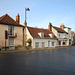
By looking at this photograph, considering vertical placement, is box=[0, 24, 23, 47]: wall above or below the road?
above

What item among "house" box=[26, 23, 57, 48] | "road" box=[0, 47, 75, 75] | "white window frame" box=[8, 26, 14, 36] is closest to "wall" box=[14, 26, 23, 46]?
"white window frame" box=[8, 26, 14, 36]

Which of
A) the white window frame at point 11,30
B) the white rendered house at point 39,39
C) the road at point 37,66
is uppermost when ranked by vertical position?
the white window frame at point 11,30

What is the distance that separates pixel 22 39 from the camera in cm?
2367

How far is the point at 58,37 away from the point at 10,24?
1950 centimetres

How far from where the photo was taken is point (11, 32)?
21453mm

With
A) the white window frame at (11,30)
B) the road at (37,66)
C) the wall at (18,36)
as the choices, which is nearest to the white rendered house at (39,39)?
the wall at (18,36)

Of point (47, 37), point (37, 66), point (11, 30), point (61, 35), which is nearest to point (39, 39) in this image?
point (47, 37)

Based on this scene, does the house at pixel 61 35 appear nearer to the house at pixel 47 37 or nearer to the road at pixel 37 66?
the house at pixel 47 37

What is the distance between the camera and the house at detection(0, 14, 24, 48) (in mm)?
19969

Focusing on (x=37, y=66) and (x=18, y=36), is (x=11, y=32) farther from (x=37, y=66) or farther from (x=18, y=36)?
(x=37, y=66)

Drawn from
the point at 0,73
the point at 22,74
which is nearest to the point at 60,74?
the point at 22,74

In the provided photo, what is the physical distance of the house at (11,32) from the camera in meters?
20.0

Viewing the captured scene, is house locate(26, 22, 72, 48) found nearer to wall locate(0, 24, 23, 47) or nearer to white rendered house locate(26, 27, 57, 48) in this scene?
white rendered house locate(26, 27, 57, 48)

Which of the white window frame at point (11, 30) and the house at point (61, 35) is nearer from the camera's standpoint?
the white window frame at point (11, 30)
